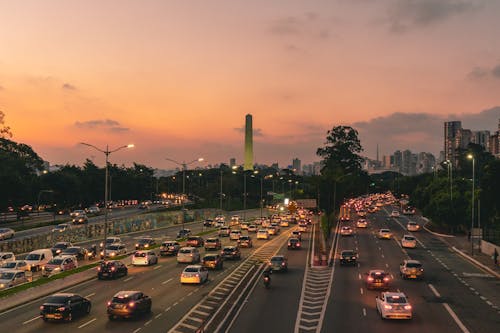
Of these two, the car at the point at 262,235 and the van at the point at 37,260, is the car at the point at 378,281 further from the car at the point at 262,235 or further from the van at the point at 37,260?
the car at the point at 262,235

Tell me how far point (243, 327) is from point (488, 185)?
122ft

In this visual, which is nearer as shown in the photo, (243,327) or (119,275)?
(243,327)

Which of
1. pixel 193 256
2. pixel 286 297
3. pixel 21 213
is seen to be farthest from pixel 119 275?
pixel 21 213

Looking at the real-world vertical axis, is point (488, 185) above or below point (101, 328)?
above

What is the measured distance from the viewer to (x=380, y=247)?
2618 inches

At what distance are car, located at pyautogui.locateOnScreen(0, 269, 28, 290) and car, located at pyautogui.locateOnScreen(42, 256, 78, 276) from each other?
5.06 m

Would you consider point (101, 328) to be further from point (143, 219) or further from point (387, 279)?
point (143, 219)

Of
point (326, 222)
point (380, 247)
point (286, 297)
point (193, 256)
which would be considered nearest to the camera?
point (286, 297)

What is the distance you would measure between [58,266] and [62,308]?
1779cm

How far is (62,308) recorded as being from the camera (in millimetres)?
26641

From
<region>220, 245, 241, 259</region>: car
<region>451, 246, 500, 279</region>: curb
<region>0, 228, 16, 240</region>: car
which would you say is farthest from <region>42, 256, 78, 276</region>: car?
<region>451, 246, 500, 279</region>: curb

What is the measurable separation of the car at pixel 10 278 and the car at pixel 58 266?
506 centimetres

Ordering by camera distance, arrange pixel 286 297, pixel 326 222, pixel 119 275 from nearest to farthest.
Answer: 1. pixel 286 297
2. pixel 119 275
3. pixel 326 222

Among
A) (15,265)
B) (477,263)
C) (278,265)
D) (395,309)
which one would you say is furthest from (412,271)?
(15,265)
